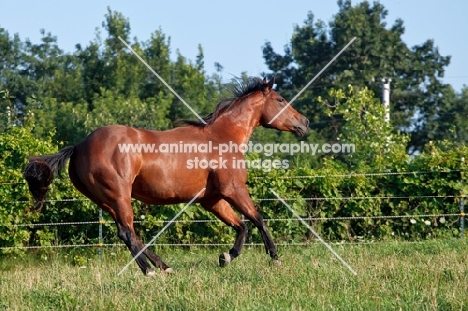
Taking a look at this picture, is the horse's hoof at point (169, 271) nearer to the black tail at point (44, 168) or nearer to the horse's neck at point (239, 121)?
the black tail at point (44, 168)

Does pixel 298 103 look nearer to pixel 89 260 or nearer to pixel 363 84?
pixel 363 84

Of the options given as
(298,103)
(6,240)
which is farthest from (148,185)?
(298,103)

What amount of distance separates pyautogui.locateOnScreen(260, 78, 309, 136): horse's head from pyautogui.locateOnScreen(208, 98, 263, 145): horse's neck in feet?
0.35

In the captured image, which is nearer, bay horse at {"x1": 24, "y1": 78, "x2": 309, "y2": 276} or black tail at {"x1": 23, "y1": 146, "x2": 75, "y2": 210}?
bay horse at {"x1": 24, "y1": 78, "x2": 309, "y2": 276}

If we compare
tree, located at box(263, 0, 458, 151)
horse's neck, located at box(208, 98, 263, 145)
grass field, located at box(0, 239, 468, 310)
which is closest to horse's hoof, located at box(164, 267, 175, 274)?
grass field, located at box(0, 239, 468, 310)

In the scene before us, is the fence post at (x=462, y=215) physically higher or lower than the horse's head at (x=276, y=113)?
lower

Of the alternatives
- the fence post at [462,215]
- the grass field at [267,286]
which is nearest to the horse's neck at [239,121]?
the grass field at [267,286]

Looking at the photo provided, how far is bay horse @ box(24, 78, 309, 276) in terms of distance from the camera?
861cm

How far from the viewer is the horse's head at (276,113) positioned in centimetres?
1004

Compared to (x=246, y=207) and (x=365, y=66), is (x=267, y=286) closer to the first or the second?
(x=246, y=207)

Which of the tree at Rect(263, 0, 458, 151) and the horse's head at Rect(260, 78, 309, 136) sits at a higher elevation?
the tree at Rect(263, 0, 458, 151)

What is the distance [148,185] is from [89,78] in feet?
102

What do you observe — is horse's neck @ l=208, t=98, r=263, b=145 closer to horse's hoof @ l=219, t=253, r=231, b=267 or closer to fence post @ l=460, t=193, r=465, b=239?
horse's hoof @ l=219, t=253, r=231, b=267

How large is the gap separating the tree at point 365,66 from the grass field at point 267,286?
29232 mm
